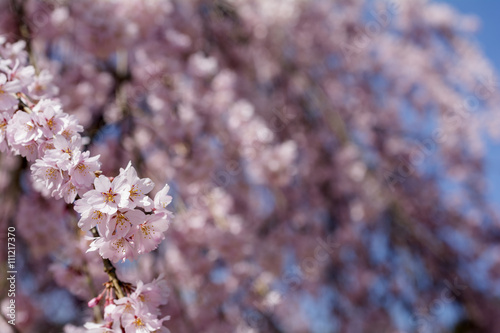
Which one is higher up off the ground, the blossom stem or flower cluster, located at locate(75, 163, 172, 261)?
flower cluster, located at locate(75, 163, 172, 261)

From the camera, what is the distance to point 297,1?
4.59 m

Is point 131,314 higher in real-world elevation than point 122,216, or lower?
lower

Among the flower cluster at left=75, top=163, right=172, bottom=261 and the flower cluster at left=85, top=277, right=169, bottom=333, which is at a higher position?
the flower cluster at left=75, top=163, right=172, bottom=261

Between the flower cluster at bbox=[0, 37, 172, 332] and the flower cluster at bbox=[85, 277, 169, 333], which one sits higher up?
the flower cluster at bbox=[0, 37, 172, 332]

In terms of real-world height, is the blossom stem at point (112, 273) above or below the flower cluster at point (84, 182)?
below

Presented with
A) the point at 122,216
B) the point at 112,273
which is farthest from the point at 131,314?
the point at 122,216

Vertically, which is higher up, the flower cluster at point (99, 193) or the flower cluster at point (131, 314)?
the flower cluster at point (99, 193)

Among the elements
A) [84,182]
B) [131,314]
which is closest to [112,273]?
[131,314]

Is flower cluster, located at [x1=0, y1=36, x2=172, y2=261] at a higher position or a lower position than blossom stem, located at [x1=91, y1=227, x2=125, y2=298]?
higher

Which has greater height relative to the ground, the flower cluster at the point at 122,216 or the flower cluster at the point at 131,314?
the flower cluster at the point at 122,216

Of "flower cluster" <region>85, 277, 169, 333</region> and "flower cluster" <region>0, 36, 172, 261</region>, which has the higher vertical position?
"flower cluster" <region>0, 36, 172, 261</region>

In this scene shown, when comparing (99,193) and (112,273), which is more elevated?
(99,193)

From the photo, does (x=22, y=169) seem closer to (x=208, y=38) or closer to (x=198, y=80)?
(x=198, y=80)

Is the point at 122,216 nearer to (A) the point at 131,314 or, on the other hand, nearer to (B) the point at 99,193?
(B) the point at 99,193
